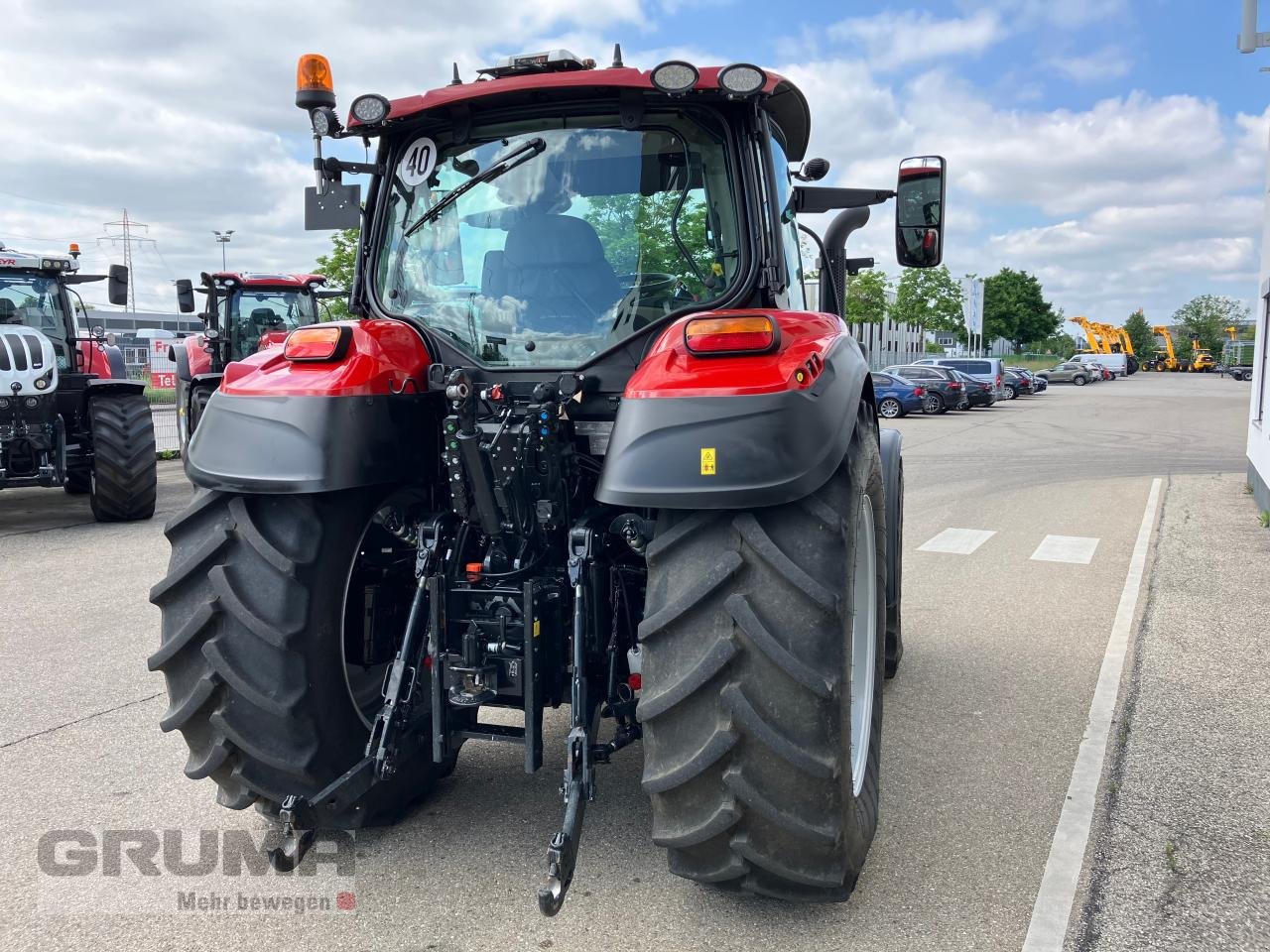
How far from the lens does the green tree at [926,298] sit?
6300 cm

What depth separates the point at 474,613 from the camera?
3.25 m

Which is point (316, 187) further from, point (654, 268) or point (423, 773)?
point (423, 773)

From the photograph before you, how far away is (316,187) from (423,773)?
2208 millimetres

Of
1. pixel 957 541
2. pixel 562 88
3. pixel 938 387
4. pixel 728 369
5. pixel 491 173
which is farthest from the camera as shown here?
pixel 938 387

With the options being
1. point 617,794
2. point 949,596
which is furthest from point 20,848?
point 949,596

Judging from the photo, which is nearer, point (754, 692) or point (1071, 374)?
point (754, 692)

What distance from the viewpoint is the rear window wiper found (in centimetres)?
352

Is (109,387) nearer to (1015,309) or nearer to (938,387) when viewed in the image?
(938,387)

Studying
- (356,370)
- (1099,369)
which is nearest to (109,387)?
(356,370)

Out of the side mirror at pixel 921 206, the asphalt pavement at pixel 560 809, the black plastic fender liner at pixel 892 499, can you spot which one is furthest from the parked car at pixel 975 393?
the side mirror at pixel 921 206

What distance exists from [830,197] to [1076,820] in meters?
2.64

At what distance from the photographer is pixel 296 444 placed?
3.03 metres

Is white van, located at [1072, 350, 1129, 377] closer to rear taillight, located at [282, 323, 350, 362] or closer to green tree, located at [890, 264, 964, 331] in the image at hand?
green tree, located at [890, 264, 964, 331]

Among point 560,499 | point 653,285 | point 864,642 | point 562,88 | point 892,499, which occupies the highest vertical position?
point 562,88
